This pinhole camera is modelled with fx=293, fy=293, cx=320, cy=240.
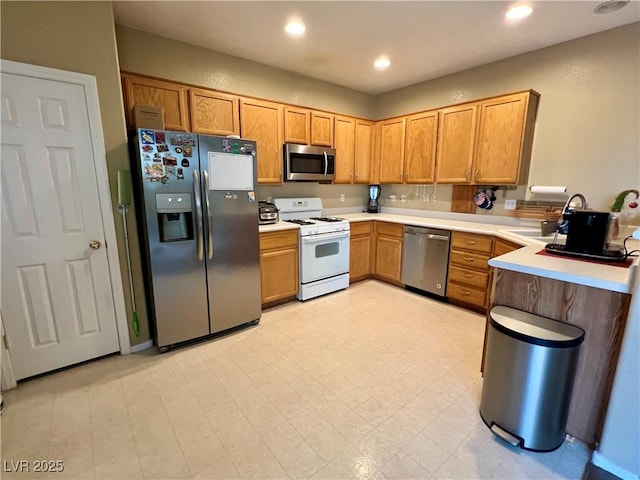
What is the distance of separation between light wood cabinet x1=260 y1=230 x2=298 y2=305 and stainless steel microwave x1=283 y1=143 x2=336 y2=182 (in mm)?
772

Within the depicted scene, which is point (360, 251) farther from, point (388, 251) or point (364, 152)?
point (364, 152)

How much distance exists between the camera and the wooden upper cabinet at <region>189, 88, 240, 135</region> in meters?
2.91

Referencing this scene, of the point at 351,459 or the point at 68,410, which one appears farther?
the point at 68,410

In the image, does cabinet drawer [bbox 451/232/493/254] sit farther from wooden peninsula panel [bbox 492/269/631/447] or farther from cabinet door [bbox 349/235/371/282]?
wooden peninsula panel [bbox 492/269/631/447]

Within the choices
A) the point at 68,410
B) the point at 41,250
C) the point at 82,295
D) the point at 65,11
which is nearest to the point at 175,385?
the point at 68,410

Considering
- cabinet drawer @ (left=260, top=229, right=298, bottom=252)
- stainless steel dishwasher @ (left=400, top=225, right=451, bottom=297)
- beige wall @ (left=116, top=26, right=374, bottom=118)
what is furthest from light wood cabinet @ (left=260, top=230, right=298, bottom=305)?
beige wall @ (left=116, top=26, right=374, bottom=118)

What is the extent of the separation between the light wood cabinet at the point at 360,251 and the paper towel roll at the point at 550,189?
1.89m

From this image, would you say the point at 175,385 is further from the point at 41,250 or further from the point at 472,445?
the point at 472,445

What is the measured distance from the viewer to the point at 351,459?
1.51 meters

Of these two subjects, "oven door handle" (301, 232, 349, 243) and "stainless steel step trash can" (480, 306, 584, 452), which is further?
"oven door handle" (301, 232, 349, 243)

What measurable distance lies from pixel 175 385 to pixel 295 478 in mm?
1115

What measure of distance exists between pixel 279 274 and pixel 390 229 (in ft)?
5.39

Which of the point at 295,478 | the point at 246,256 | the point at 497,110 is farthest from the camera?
the point at 497,110

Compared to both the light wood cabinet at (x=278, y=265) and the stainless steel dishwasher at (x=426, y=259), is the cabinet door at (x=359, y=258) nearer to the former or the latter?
the stainless steel dishwasher at (x=426, y=259)
